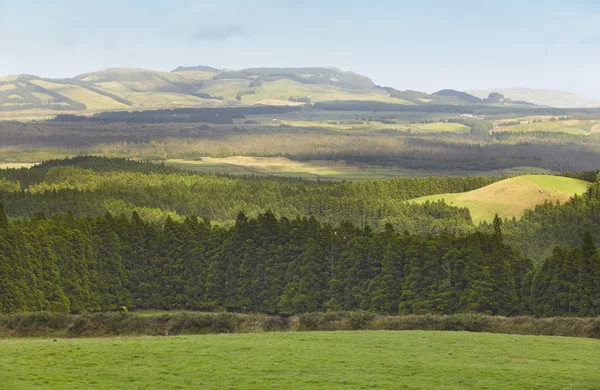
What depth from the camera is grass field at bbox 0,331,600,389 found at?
111 ft

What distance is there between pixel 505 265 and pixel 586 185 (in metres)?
107

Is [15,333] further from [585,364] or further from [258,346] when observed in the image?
[585,364]

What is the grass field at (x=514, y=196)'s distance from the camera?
162 metres

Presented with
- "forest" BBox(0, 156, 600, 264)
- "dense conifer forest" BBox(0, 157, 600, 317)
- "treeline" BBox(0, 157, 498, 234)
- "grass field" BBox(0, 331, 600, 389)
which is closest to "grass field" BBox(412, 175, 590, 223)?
"forest" BBox(0, 156, 600, 264)

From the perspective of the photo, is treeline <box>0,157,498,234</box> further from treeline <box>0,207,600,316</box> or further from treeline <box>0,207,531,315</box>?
treeline <box>0,207,600,316</box>

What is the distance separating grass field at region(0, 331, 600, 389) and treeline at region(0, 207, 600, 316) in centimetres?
2928

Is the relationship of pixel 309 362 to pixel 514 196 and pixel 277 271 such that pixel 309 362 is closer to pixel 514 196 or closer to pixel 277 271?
pixel 277 271

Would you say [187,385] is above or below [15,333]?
above

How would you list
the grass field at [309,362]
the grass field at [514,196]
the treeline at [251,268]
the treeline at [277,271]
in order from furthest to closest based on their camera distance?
the grass field at [514,196] → the treeline at [251,268] → the treeline at [277,271] → the grass field at [309,362]

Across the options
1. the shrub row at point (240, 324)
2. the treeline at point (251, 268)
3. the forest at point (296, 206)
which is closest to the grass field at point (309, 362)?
the shrub row at point (240, 324)

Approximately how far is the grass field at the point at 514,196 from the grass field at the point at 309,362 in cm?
11792

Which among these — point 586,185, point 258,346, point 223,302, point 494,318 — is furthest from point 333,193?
point 258,346

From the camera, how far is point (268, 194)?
178500 millimetres

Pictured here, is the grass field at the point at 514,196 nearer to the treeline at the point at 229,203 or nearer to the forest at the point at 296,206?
the forest at the point at 296,206
